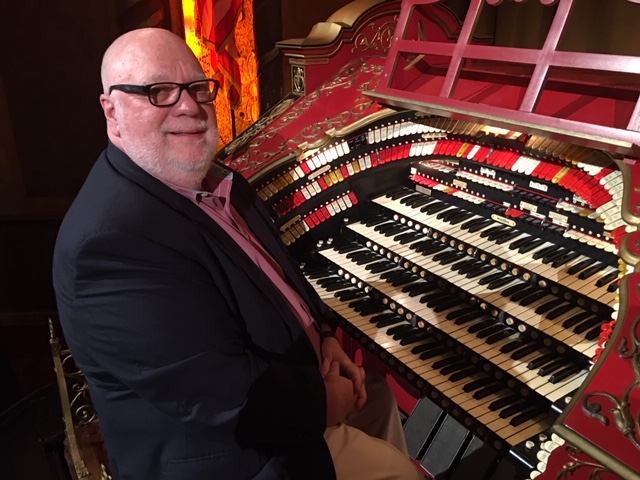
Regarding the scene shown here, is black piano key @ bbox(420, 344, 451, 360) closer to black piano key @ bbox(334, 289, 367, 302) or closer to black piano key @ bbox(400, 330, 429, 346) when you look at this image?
black piano key @ bbox(400, 330, 429, 346)

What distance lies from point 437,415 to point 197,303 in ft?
4.87

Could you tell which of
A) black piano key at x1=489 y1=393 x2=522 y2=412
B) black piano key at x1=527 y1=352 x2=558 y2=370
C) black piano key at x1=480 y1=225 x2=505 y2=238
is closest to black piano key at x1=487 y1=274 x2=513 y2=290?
black piano key at x1=480 y1=225 x2=505 y2=238

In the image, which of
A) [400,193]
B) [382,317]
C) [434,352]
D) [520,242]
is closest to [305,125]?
[400,193]

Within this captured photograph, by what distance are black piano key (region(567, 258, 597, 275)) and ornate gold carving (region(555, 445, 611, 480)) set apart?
728 millimetres

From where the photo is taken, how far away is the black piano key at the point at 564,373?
159 centimetres

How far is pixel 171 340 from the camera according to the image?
1.16 meters

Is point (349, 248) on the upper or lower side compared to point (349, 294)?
upper

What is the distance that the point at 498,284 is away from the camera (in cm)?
193

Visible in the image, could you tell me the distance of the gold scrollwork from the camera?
109 cm

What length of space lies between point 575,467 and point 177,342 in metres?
1.02

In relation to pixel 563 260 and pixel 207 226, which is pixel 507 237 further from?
pixel 207 226

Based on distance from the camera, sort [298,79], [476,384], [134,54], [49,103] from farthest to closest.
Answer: [49,103]
[298,79]
[476,384]
[134,54]

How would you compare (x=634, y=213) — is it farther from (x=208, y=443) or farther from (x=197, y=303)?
(x=208, y=443)

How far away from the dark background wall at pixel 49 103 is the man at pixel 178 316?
2.15 m
